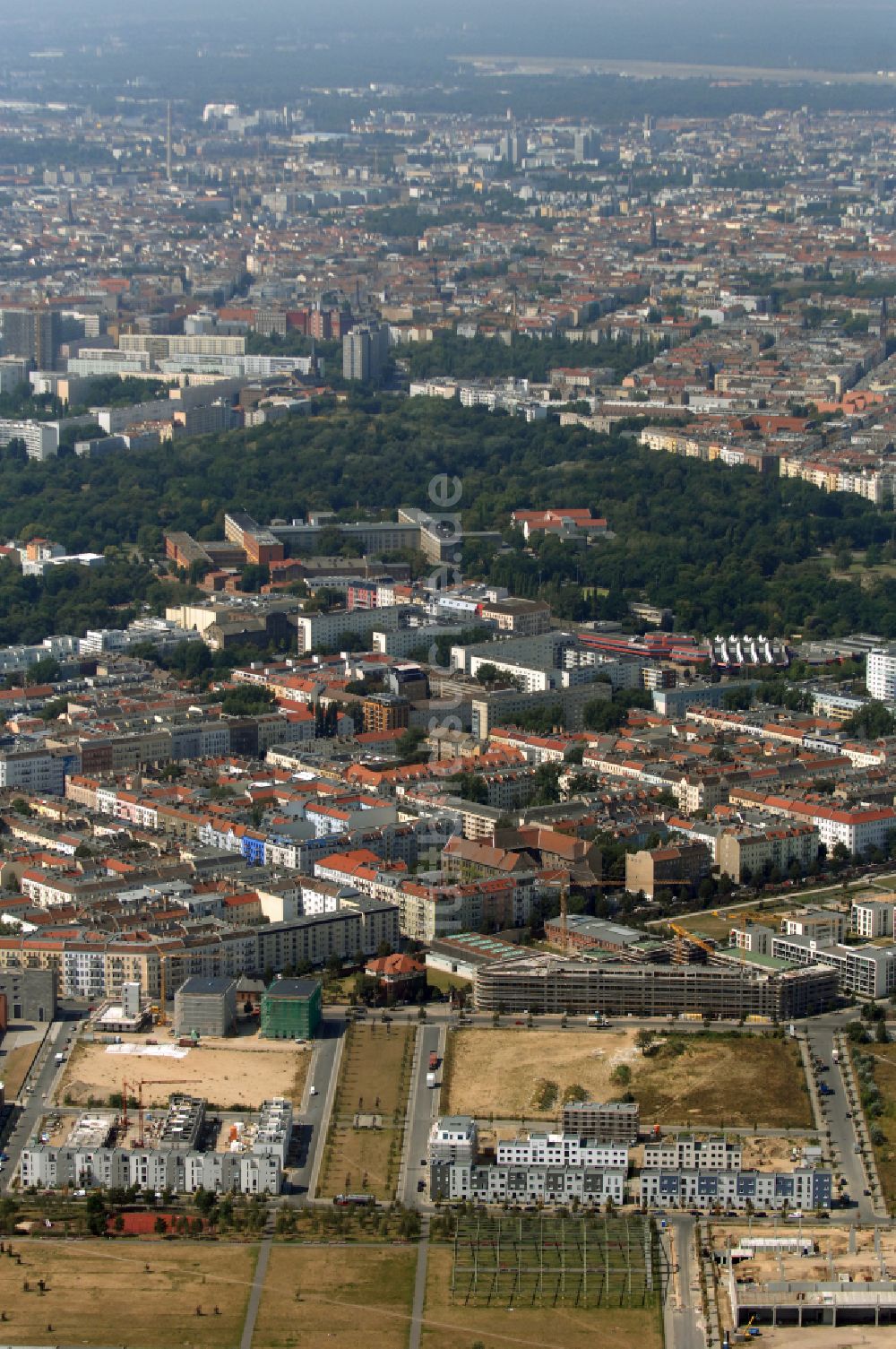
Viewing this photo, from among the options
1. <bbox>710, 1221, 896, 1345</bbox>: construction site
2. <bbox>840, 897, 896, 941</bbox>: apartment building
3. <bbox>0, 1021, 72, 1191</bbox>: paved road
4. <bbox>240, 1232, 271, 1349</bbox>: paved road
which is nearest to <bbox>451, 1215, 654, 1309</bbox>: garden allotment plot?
<bbox>710, 1221, 896, 1345</bbox>: construction site

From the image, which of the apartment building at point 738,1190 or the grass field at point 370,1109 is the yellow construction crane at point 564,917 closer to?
the grass field at point 370,1109

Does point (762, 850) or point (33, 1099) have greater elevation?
point (33, 1099)

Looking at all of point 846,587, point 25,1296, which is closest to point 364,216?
point 846,587

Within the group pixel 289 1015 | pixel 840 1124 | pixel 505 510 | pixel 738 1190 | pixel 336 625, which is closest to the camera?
pixel 738 1190

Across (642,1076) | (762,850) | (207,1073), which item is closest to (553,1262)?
(642,1076)

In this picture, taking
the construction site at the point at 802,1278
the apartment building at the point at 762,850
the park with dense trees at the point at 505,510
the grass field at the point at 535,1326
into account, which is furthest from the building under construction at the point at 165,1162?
the park with dense trees at the point at 505,510

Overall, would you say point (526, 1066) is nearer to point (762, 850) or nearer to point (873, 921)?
point (873, 921)
